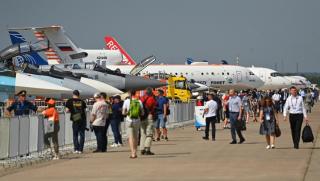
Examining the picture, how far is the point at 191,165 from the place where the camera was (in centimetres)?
1823

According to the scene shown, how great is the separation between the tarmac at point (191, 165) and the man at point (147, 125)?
460 mm

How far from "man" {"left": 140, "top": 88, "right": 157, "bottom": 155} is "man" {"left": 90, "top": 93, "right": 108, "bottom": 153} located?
998mm

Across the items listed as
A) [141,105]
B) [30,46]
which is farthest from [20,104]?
[30,46]

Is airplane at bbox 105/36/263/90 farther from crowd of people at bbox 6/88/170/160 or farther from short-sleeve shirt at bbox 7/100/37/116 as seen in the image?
short-sleeve shirt at bbox 7/100/37/116

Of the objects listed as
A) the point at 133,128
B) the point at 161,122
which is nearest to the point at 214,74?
the point at 161,122

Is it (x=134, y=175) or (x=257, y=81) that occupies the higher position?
(x=257, y=81)

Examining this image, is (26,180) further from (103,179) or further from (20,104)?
(20,104)

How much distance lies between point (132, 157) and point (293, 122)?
483cm

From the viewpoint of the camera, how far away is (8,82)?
2933 cm

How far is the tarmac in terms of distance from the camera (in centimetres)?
1605

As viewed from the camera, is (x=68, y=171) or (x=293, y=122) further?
(x=293, y=122)

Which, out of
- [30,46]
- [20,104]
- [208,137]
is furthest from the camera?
[30,46]

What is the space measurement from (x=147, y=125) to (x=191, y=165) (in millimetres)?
3889

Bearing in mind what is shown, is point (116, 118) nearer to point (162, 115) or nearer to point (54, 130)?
point (162, 115)
